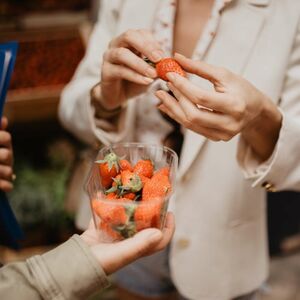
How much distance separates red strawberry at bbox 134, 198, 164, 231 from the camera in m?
0.76

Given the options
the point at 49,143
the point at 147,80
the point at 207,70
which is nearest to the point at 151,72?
the point at 147,80

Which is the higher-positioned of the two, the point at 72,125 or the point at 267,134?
the point at 267,134

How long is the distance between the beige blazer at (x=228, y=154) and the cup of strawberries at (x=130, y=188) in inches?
10.0

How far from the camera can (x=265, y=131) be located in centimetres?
105

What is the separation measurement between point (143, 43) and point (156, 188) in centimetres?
32

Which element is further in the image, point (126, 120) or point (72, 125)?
point (72, 125)

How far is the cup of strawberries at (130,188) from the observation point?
2.51 feet

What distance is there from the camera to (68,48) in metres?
2.21

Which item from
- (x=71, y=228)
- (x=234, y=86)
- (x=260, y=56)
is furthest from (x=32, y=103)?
(x=234, y=86)

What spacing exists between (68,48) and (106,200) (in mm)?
1590

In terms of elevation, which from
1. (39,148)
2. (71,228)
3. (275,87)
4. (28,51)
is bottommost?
(71,228)

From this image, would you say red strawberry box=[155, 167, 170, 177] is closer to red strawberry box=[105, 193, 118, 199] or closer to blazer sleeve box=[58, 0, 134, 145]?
red strawberry box=[105, 193, 118, 199]

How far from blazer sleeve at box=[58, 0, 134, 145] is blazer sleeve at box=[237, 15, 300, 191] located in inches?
13.9

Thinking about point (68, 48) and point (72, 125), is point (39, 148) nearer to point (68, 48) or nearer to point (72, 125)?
point (68, 48)
